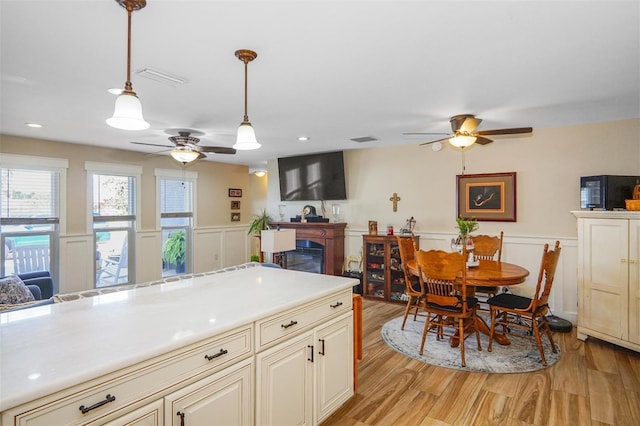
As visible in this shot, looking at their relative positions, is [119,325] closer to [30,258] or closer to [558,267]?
[30,258]

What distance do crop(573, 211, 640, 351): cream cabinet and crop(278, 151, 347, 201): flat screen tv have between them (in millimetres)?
3484

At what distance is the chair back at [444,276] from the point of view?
3080 millimetres

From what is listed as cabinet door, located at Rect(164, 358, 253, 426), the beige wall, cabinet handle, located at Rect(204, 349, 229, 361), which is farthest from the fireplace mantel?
cabinet handle, located at Rect(204, 349, 229, 361)

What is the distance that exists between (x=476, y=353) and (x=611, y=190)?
2207 millimetres

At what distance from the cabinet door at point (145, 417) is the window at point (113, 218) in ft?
17.0

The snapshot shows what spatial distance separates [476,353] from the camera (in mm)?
3340

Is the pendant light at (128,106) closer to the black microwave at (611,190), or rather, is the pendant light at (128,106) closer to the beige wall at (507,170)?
the black microwave at (611,190)

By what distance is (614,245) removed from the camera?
336cm

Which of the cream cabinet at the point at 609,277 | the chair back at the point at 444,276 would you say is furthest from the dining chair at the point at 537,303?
the cream cabinet at the point at 609,277

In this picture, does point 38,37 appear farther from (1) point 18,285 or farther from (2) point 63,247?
(2) point 63,247

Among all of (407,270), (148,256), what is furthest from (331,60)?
(148,256)

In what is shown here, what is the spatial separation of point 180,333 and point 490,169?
4.58 meters

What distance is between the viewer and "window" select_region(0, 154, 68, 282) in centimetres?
462

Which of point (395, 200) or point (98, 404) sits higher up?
point (395, 200)
